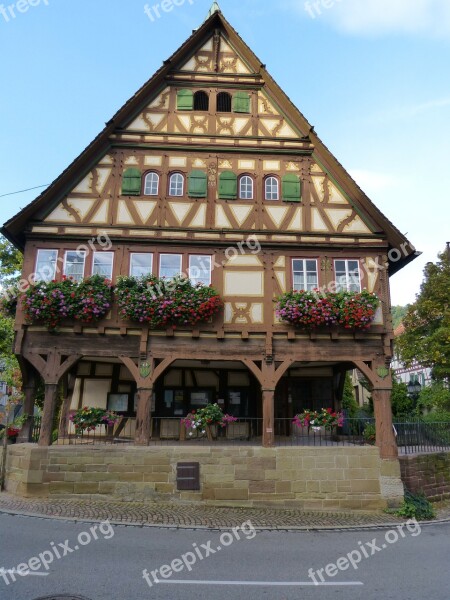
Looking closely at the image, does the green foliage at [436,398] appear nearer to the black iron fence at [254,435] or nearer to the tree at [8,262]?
the black iron fence at [254,435]

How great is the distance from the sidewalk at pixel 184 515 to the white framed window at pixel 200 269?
6.32 meters

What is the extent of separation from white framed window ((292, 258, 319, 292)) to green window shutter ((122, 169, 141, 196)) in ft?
17.7

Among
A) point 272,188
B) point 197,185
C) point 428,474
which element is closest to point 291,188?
point 272,188

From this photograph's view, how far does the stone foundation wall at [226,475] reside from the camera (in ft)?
40.5

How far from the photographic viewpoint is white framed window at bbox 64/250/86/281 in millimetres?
13891

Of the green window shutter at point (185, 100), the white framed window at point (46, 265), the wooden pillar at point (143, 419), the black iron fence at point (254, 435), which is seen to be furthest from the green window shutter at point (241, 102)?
the black iron fence at point (254, 435)

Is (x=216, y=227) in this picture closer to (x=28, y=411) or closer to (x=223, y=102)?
(x=223, y=102)

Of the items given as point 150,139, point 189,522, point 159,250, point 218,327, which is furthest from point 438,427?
point 150,139

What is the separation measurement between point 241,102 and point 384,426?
1123 centimetres

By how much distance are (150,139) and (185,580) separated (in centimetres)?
1249

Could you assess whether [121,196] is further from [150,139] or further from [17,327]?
[17,327]

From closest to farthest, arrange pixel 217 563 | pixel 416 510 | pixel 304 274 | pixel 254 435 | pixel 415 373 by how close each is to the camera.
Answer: pixel 217 563 < pixel 416 510 < pixel 304 274 < pixel 254 435 < pixel 415 373

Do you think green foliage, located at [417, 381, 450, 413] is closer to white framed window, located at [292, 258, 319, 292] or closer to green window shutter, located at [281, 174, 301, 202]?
white framed window, located at [292, 258, 319, 292]

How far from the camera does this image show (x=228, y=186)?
14.5m
